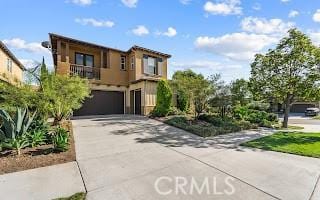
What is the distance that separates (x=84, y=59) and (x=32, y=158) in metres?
14.4

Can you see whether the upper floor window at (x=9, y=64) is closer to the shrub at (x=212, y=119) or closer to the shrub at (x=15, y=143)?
the shrub at (x=15, y=143)

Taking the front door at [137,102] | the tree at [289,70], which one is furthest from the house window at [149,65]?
the tree at [289,70]

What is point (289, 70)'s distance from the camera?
1416 centimetres

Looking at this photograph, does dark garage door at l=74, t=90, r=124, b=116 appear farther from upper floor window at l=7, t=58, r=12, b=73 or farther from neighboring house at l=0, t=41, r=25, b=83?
upper floor window at l=7, t=58, r=12, b=73

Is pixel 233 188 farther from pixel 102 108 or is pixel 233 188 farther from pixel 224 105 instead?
pixel 102 108

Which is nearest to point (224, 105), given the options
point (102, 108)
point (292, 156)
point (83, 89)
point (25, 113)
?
point (292, 156)

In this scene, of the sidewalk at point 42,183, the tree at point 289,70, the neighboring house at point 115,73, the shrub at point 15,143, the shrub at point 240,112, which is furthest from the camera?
the neighboring house at point 115,73

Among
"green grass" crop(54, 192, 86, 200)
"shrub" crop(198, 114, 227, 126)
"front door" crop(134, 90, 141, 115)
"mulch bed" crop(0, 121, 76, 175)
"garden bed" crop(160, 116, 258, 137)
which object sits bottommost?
"green grass" crop(54, 192, 86, 200)

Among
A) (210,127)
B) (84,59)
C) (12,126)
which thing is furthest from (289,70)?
(84,59)

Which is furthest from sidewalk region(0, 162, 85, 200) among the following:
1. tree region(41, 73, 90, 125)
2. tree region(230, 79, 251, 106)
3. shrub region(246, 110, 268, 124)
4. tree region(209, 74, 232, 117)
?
shrub region(246, 110, 268, 124)

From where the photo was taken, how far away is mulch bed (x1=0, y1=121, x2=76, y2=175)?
548cm

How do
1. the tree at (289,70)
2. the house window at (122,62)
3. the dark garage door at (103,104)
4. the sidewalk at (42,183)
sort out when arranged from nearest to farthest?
the sidewalk at (42,183) < the tree at (289,70) < the dark garage door at (103,104) < the house window at (122,62)

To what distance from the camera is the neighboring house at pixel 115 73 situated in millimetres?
17391

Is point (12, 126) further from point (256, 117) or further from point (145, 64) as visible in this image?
point (256, 117)
